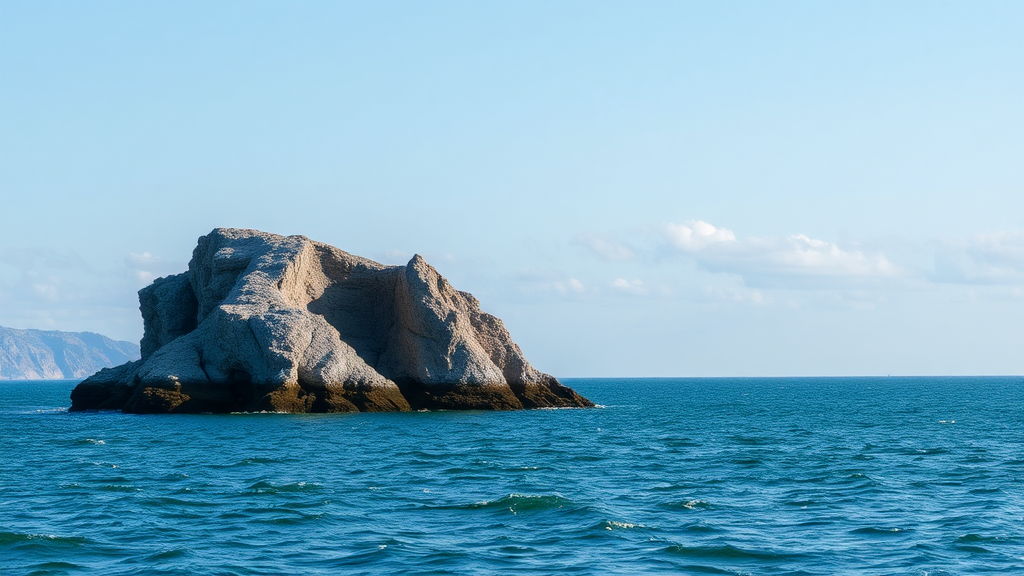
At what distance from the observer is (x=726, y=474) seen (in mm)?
31969

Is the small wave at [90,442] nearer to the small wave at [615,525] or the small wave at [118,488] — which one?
the small wave at [118,488]

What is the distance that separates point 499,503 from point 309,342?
36533 mm

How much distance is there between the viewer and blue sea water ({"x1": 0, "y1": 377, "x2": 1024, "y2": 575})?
1928 cm

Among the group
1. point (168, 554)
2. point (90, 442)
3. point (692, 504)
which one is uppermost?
point (90, 442)

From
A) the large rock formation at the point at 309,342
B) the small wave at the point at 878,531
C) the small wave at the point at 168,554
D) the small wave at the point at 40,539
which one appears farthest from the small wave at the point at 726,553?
the large rock formation at the point at 309,342

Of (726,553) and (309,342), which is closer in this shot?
(726,553)

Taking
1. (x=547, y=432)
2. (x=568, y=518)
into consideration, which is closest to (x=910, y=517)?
(x=568, y=518)

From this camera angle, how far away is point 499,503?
82.9 ft

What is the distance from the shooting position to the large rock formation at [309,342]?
5888cm

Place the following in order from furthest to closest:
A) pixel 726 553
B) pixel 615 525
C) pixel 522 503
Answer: pixel 522 503, pixel 615 525, pixel 726 553

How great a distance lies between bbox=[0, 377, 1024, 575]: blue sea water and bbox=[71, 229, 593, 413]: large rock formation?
1131cm

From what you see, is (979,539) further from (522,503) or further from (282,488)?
(282,488)

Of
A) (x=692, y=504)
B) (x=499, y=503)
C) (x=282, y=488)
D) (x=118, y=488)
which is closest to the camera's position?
(x=499, y=503)

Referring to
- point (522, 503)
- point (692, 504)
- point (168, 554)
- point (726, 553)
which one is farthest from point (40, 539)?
point (692, 504)
